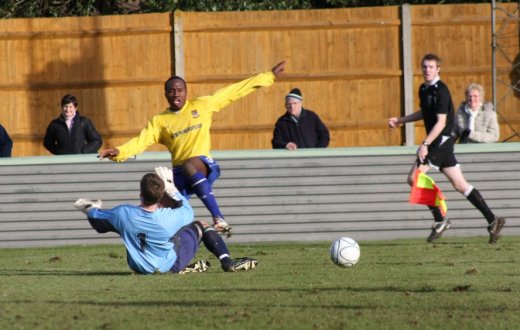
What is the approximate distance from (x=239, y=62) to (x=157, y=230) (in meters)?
11.2

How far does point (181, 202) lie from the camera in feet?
37.9

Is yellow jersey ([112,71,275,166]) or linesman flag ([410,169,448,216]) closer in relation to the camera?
yellow jersey ([112,71,275,166])

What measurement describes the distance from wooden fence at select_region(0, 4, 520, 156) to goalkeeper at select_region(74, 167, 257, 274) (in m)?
10.5

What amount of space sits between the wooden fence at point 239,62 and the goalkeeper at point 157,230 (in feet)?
34.3

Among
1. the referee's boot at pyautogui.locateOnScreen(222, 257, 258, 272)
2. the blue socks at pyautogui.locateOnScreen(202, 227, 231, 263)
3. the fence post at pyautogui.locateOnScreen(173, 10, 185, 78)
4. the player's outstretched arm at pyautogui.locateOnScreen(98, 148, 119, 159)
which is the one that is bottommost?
the referee's boot at pyautogui.locateOnScreen(222, 257, 258, 272)

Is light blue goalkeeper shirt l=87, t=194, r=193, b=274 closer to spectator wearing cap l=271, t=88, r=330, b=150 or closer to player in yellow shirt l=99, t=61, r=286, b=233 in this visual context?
player in yellow shirt l=99, t=61, r=286, b=233

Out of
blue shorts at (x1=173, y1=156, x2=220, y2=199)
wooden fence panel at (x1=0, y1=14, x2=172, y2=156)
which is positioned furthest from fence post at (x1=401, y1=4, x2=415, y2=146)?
blue shorts at (x1=173, y1=156, x2=220, y2=199)

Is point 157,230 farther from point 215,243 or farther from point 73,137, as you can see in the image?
point 73,137

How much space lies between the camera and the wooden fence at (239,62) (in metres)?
22.0

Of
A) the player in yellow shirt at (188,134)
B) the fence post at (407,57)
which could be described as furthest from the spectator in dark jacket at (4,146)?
the fence post at (407,57)

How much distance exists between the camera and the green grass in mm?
8195

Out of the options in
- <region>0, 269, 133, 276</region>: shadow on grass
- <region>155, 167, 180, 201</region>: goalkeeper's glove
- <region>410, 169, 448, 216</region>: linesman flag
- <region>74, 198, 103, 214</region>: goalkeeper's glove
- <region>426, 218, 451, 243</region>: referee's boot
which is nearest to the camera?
<region>74, 198, 103, 214</region>: goalkeeper's glove

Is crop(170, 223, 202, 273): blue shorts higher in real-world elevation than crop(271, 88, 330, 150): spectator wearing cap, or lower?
lower

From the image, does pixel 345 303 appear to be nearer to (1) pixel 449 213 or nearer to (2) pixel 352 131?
(1) pixel 449 213
